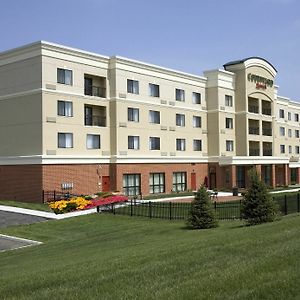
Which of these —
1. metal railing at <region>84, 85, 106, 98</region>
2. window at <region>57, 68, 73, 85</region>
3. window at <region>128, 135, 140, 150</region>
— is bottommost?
window at <region>128, 135, 140, 150</region>

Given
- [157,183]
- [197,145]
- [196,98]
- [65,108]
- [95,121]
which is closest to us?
[65,108]

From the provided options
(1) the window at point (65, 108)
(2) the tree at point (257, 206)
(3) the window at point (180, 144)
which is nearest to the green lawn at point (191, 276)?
(2) the tree at point (257, 206)

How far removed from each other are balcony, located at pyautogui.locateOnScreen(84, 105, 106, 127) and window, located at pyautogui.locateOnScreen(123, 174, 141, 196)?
5.50m

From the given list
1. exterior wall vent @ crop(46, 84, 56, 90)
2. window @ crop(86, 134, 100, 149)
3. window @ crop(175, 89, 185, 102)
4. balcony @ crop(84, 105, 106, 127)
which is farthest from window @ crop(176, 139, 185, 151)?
exterior wall vent @ crop(46, 84, 56, 90)

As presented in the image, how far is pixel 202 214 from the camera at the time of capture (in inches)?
896

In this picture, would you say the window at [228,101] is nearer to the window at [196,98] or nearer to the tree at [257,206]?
the window at [196,98]

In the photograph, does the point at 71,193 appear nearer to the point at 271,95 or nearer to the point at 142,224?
the point at 142,224

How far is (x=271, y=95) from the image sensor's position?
211ft

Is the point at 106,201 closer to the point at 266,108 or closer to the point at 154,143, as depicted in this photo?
the point at 154,143

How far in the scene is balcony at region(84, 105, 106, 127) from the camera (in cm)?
4439

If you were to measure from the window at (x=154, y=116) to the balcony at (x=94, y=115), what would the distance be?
5.55m

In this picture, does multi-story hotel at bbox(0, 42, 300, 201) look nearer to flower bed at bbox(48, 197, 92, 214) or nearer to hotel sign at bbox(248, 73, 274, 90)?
hotel sign at bbox(248, 73, 274, 90)

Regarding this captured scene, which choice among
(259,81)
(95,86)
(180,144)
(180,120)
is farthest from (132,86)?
(259,81)

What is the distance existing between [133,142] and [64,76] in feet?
31.8
